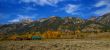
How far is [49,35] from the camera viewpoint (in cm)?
17500

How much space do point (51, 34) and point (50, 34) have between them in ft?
3.07

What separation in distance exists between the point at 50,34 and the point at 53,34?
294 centimetres

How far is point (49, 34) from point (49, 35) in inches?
75.9

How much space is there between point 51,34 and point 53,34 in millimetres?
2010

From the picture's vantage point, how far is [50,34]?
177375mm

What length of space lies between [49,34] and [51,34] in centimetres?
199

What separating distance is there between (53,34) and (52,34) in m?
1.10

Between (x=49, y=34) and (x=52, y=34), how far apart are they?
Answer: 292cm

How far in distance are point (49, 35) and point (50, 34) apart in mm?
2637

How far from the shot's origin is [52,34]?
177875 mm

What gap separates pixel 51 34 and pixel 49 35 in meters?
3.24

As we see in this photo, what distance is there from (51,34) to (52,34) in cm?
94
